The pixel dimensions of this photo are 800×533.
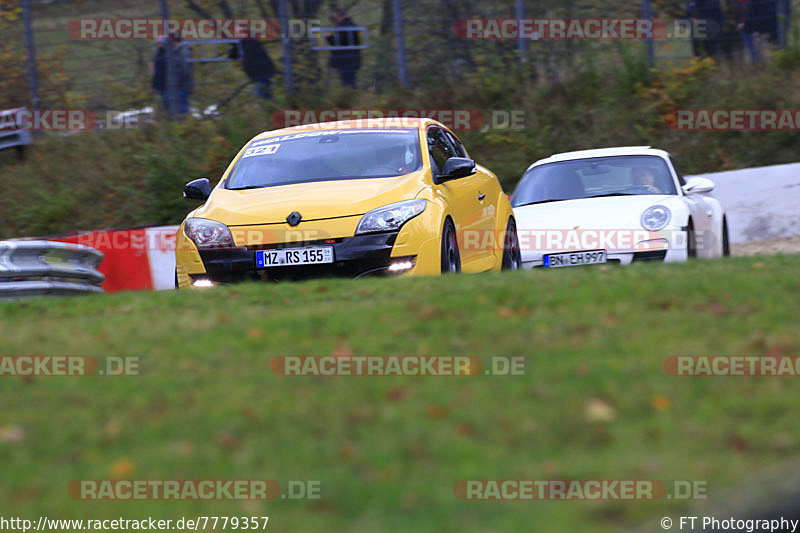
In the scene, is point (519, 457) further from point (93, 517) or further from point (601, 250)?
point (601, 250)

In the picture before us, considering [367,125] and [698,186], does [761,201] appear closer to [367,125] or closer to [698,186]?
[698,186]

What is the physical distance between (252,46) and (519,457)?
16531 millimetres

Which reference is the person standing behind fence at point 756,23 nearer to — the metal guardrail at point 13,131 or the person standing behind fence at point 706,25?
the person standing behind fence at point 706,25

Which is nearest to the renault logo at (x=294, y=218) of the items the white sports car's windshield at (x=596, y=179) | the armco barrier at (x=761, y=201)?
the white sports car's windshield at (x=596, y=179)

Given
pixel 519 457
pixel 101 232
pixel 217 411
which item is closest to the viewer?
pixel 519 457

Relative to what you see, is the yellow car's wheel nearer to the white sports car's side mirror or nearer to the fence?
→ the white sports car's side mirror

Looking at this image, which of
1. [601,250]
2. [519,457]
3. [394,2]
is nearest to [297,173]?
[601,250]

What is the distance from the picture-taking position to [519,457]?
3910mm

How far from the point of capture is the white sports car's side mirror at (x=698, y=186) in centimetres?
1099

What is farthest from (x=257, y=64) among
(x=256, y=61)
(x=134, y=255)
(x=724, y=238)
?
(x=724, y=238)

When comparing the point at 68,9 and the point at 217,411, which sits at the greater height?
the point at 68,9

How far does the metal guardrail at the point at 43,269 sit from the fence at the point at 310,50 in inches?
340

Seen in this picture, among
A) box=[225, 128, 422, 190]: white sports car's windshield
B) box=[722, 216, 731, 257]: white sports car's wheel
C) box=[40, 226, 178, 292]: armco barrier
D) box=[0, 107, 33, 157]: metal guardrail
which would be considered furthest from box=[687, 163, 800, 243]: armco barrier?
box=[0, 107, 33, 157]: metal guardrail

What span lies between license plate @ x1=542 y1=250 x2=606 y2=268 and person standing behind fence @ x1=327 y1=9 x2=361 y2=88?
10444mm
